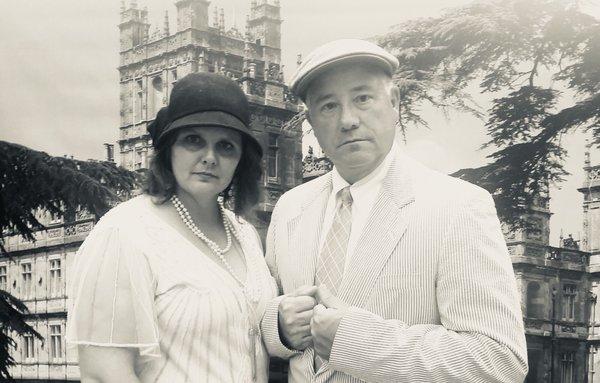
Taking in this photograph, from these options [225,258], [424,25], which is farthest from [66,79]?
[225,258]

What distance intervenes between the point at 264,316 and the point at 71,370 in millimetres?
10850

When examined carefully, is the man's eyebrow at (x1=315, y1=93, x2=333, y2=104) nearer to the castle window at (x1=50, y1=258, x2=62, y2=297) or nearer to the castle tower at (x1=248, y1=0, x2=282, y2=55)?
the castle tower at (x1=248, y1=0, x2=282, y2=55)

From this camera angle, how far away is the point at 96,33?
519 cm

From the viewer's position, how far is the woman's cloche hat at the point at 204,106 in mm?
1487

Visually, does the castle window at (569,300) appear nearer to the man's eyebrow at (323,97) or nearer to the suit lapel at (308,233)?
the suit lapel at (308,233)

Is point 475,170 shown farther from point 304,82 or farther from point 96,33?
point 304,82

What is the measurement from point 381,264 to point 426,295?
0.33 feet

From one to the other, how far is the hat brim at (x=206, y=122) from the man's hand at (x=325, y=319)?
362 millimetres

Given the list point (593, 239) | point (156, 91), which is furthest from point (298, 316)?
point (593, 239)

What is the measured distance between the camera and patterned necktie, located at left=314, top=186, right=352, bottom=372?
58.7 inches

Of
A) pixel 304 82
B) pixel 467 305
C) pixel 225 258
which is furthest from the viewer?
pixel 225 258

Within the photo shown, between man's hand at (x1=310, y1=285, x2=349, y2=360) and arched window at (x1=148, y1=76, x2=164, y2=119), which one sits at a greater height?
arched window at (x1=148, y1=76, x2=164, y2=119)

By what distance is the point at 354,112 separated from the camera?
1463mm

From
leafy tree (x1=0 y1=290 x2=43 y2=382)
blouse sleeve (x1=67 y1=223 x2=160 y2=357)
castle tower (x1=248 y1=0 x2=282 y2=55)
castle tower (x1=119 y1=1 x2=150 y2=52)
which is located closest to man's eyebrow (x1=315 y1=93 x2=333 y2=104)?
blouse sleeve (x1=67 y1=223 x2=160 y2=357)
